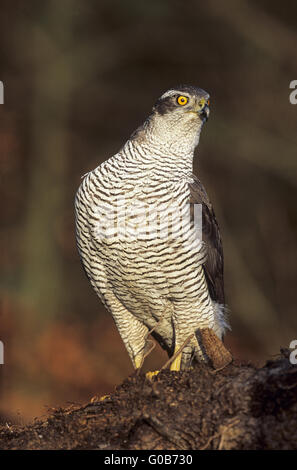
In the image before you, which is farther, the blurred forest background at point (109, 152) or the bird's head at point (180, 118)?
the blurred forest background at point (109, 152)

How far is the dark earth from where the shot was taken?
299cm

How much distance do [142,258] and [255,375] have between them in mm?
1197

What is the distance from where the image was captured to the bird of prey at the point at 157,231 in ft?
13.6

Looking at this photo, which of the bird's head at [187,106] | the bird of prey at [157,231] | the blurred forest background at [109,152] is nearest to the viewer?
the bird of prey at [157,231]

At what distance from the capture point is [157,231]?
4102 mm

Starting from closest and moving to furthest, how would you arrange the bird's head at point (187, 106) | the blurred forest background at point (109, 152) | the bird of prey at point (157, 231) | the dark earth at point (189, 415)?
1. the dark earth at point (189, 415)
2. the bird of prey at point (157, 231)
3. the bird's head at point (187, 106)
4. the blurred forest background at point (109, 152)

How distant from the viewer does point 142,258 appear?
417 centimetres

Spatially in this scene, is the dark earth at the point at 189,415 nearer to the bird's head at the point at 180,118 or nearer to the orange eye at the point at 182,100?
the bird's head at the point at 180,118

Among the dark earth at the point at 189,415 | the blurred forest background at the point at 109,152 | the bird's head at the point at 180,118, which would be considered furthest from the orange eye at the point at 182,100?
the blurred forest background at the point at 109,152

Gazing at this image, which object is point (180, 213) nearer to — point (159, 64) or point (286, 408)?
point (286, 408)

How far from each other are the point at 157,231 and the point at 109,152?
8.29m

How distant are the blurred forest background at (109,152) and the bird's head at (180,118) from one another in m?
5.25

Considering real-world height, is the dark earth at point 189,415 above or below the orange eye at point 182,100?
below

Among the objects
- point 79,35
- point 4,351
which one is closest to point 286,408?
point 4,351
